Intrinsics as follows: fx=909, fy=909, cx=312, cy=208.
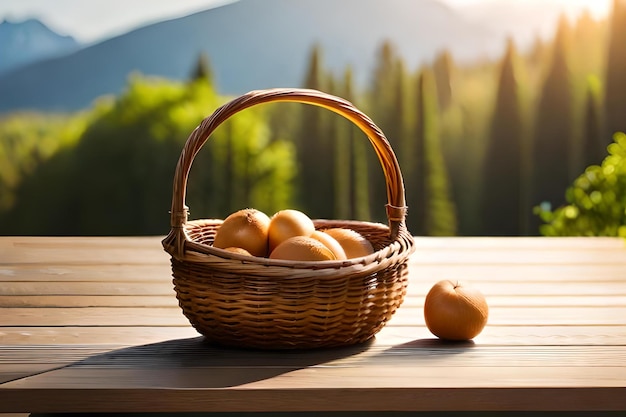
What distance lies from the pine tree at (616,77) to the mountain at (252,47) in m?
0.47

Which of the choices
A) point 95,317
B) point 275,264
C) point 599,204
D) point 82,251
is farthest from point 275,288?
point 599,204

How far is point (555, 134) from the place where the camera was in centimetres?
397

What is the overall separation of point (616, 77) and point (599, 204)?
2.46ft

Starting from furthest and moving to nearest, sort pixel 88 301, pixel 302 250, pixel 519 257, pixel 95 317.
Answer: pixel 519 257
pixel 88 301
pixel 95 317
pixel 302 250

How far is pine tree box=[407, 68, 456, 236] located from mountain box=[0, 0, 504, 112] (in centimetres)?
15

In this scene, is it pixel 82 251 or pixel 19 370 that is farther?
pixel 82 251

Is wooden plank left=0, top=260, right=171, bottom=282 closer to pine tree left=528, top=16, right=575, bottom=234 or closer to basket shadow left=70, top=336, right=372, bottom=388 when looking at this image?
basket shadow left=70, top=336, right=372, bottom=388

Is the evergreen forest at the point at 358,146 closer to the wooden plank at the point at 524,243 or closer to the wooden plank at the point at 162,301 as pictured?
the wooden plank at the point at 524,243

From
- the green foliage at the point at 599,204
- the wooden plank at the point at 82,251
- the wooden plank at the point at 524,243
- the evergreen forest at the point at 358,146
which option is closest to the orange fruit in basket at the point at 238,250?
the wooden plank at the point at 82,251

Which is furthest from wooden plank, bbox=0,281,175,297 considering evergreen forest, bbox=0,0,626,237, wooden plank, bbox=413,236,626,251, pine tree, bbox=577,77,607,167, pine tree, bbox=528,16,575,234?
pine tree, bbox=577,77,607,167

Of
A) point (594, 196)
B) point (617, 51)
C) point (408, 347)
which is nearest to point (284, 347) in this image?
point (408, 347)

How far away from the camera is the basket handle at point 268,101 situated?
142 cm

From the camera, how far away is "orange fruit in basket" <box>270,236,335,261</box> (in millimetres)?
1410

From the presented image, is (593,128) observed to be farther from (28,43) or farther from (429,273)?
(28,43)
